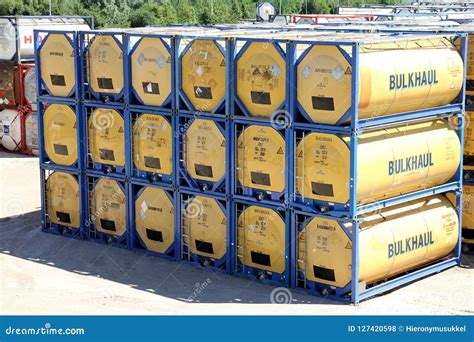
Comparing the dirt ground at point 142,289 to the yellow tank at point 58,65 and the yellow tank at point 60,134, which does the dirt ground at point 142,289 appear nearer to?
the yellow tank at point 60,134

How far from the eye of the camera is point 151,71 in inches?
626

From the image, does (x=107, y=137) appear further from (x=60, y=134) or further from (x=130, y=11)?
(x=130, y=11)

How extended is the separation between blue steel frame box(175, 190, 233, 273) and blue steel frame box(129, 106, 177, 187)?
1.22ft

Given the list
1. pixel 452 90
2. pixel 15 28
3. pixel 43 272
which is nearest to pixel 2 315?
pixel 43 272

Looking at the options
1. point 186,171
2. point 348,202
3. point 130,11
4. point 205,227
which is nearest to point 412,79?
point 348,202

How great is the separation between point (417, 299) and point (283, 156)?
3.06 metres

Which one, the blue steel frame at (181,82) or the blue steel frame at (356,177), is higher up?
the blue steel frame at (181,82)

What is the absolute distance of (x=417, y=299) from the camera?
13938 mm

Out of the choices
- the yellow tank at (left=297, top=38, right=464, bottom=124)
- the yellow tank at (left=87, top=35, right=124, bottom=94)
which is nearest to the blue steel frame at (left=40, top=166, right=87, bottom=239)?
the yellow tank at (left=87, top=35, right=124, bottom=94)

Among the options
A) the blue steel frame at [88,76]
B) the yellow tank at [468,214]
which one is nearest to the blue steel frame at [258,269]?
the blue steel frame at [88,76]

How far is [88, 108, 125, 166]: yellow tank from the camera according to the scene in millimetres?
16562

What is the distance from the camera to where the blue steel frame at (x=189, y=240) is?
1503cm

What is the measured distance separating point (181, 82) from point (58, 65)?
3.13m

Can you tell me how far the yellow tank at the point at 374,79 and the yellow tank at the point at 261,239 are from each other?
1.90 meters
